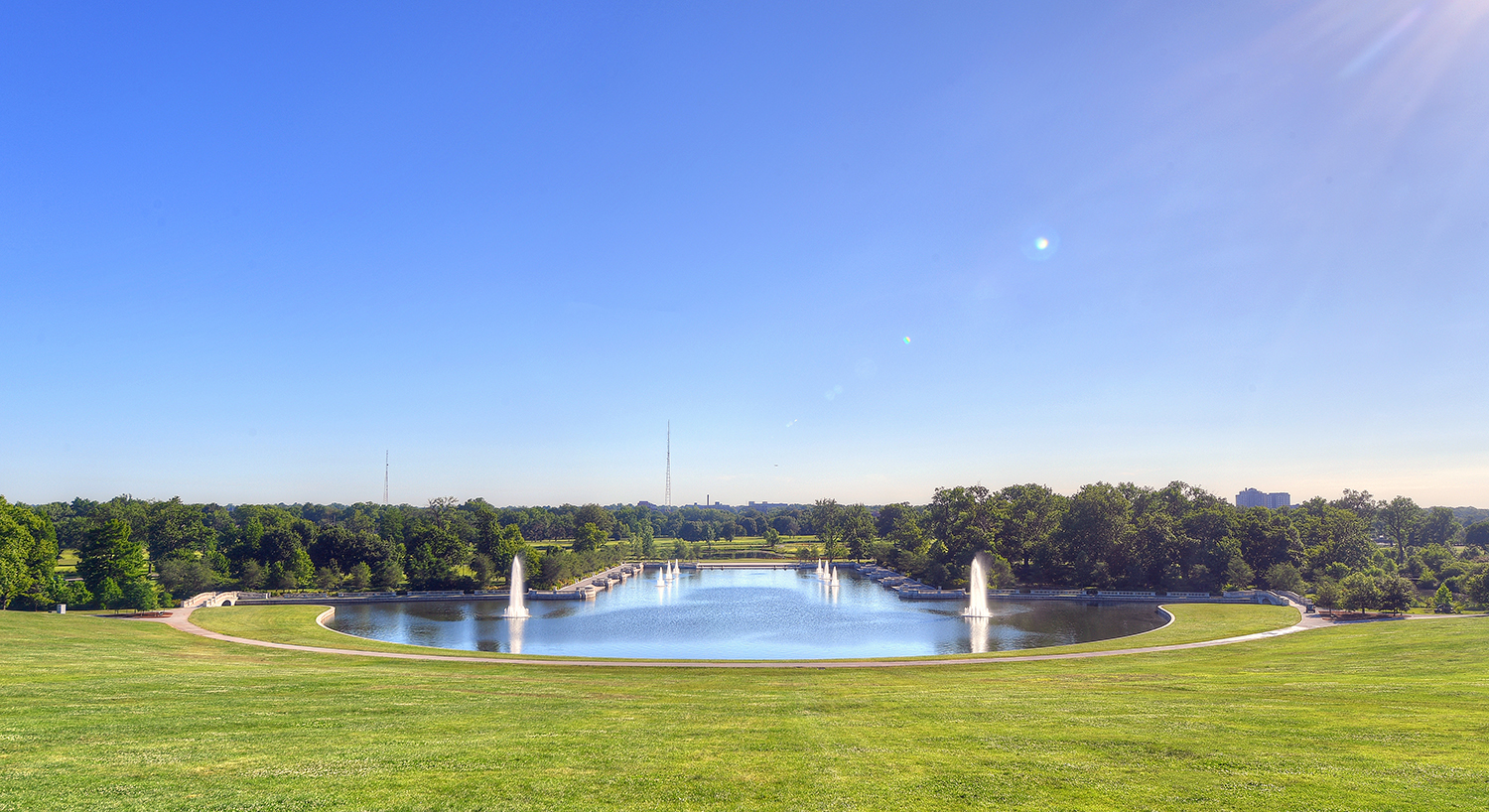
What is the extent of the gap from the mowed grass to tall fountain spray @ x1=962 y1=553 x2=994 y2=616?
3784 cm

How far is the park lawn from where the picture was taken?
45.1 m

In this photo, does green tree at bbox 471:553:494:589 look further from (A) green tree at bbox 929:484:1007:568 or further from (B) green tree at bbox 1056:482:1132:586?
(B) green tree at bbox 1056:482:1132:586

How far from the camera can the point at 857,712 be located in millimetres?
24141

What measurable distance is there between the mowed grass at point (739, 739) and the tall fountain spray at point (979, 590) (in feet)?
124

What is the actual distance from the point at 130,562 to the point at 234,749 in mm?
63355

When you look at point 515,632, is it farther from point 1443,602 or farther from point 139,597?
point 1443,602

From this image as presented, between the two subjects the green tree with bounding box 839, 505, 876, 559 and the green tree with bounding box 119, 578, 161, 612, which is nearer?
the green tree with bounding box 119, 578, 161, 612

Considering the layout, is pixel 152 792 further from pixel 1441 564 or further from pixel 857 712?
pixel 1441 564

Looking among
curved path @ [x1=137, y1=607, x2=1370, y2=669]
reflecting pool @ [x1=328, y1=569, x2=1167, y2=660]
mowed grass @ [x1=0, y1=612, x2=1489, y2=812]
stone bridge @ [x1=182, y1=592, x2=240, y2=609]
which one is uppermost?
mowed grass @ [x1=0, y1=612, x2=1489, y2=812]

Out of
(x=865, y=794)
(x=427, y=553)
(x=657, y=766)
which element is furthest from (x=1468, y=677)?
(x=427, y=553)

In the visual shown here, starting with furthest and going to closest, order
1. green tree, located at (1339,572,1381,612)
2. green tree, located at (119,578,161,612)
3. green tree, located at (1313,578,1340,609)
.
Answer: green tree, located at (119,578,161,612) → green tree, located at (1313,578,1340,609) → green tree, located at (1339,572,1381,612)

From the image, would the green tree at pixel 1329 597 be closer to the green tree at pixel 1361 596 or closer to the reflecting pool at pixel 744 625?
the green tree at pixel 1361 596

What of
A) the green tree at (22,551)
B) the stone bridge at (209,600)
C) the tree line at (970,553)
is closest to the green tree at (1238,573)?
the tree line at (970,553)

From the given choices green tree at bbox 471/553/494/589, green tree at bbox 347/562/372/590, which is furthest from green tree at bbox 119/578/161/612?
green tree at bbox 471/553/494/589
